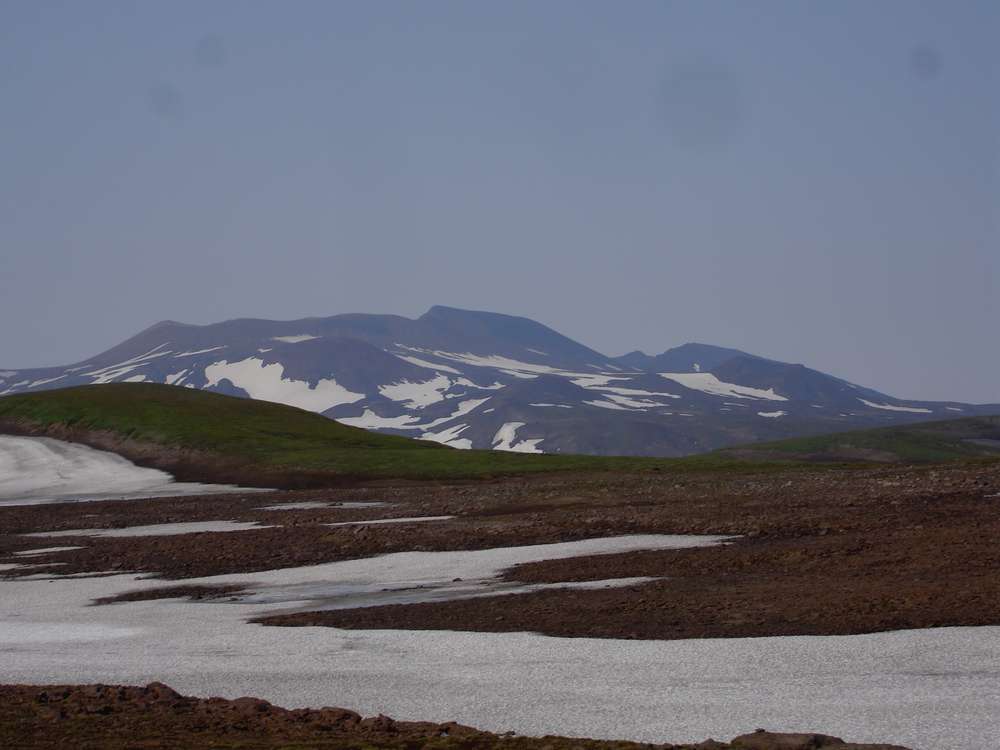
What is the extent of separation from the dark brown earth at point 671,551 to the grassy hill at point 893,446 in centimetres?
8237

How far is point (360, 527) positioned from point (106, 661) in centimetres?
2371

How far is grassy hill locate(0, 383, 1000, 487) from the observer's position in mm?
80500

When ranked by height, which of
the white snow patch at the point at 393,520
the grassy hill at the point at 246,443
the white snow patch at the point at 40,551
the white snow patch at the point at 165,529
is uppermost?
the grassy hill at the point at 246,443

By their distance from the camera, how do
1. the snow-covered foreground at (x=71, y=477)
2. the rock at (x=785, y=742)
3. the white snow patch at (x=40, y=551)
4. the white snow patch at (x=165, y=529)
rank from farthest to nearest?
the snow-covered foreground at (x=71, y=477) → the white snow patch at (x=165, y=529) → the white snow patch at (x=40, y=551) → the rock at (x=785, y=742)

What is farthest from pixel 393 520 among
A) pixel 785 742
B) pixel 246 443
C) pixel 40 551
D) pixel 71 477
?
pixel 246 443

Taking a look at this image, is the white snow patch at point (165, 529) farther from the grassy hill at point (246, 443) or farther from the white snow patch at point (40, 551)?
the grassy hill at point (246, 443)

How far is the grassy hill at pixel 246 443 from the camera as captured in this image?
3169 inches

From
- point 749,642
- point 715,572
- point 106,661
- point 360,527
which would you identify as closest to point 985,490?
point 715,572

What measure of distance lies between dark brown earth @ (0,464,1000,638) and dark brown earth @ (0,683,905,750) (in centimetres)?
738

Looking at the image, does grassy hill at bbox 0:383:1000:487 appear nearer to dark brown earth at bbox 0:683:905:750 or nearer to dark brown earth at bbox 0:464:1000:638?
dark brown earth at bbox 0:464:1000:638

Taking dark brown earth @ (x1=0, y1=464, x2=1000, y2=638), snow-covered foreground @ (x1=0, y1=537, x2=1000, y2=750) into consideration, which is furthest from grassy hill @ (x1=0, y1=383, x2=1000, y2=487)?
snow-covered foreground @ (x1=0, y1=537, x2=1000, y2=750)

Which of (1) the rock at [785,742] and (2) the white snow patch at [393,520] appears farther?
(2) the white snow patch at [393,520]

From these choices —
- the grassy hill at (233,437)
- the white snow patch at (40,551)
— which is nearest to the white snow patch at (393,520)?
the white snow patch at (40,551)

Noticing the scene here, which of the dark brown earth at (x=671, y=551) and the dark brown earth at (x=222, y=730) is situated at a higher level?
the dark brown earth at (x=671, y=551)
